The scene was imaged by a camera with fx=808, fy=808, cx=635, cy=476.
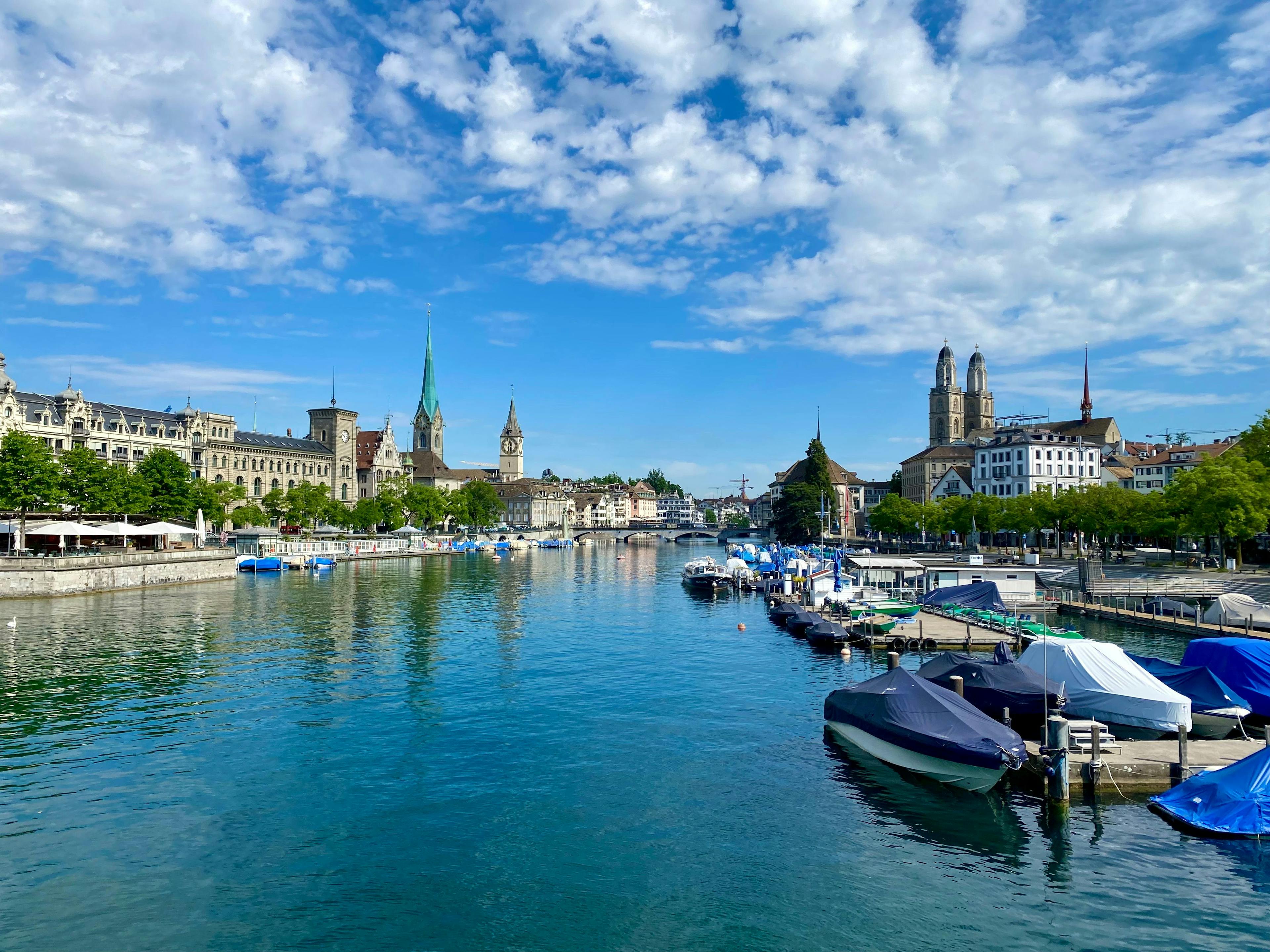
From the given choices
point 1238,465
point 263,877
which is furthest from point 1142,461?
point 263,877

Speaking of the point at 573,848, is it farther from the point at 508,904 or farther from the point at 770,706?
the point at 770,706

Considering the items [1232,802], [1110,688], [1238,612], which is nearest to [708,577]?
[1238,612]

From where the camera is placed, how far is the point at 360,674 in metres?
41.0

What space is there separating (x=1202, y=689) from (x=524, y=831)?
25.0m

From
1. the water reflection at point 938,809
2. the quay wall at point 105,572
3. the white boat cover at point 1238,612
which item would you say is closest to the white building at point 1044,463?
the white boat cover at point 1238,612

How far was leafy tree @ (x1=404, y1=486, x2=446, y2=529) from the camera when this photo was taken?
573 feet

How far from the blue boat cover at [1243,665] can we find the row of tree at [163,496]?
304 ft

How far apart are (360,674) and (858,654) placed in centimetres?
2890

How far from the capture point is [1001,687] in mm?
30500

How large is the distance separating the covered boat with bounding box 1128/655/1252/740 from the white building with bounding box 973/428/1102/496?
4581 inches

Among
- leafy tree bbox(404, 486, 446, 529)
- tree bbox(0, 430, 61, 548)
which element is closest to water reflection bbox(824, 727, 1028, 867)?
tree bbox(0, 430, 61, 548)

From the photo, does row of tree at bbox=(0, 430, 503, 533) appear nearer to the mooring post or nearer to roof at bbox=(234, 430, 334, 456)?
roof at bbox=(234, 430, 334, 456)

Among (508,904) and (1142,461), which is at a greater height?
(1142,461)

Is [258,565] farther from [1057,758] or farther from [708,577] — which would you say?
[1057,758]
